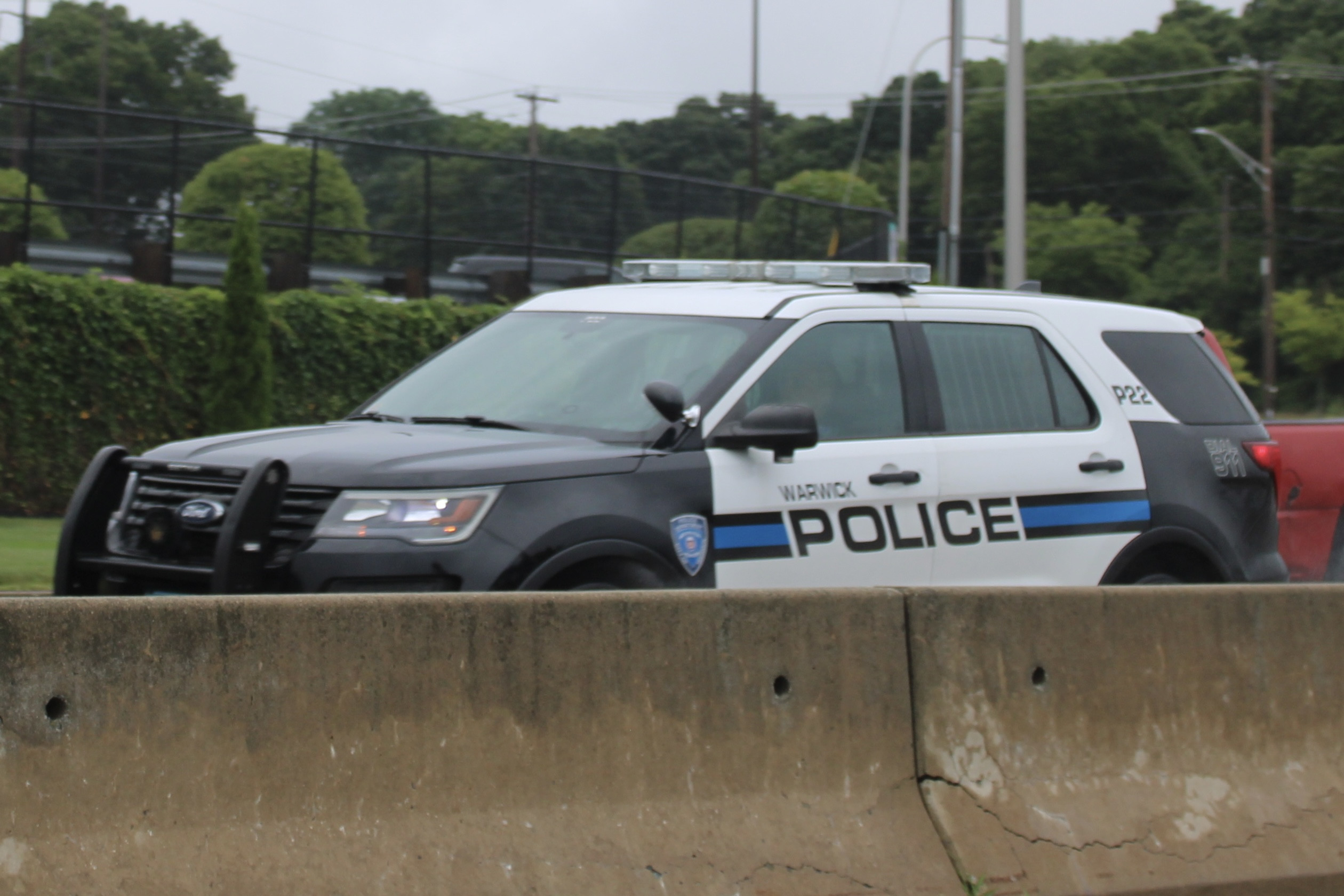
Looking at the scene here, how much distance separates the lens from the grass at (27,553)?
1005cm

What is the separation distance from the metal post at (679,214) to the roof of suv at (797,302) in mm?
15194

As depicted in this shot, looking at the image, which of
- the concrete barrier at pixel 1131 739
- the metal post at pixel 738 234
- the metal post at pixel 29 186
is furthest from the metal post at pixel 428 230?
the concrete barrier at pixel 1131 739

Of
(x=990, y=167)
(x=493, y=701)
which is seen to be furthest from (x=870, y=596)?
(x=990, y=167)

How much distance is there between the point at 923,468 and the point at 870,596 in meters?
1.83

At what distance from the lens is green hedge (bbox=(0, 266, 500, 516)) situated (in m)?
14.6

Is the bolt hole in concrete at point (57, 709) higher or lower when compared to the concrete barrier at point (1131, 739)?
higher

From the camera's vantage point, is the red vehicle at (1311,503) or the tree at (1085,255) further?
the tree at (1085,255)

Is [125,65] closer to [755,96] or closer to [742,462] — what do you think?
[755,96]

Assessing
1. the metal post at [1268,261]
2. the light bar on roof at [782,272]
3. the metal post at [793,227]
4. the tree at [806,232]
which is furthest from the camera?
the metal post at [1268,261]

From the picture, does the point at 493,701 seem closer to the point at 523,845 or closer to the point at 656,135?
the point at 523,845

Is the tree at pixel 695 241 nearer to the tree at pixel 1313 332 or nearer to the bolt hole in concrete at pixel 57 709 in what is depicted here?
the bolt hole in concrete at pixel 57 709

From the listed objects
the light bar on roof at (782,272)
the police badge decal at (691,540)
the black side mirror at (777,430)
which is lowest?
the police badge decal at (691,540)

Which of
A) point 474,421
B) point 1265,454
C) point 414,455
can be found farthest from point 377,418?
point 1265,454

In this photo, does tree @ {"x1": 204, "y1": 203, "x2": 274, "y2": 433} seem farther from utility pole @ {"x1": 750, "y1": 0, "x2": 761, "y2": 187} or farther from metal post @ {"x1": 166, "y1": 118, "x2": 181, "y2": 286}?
utility pole @ {"x1": 750, "y1": 0, "x2": 761, "y2": 187}
